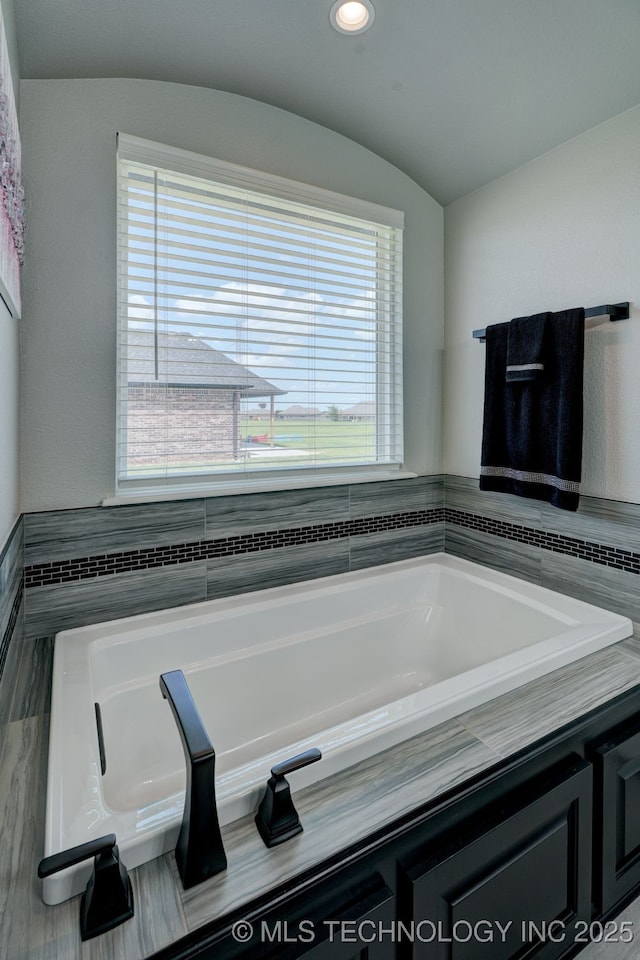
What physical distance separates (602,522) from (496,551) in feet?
1.75

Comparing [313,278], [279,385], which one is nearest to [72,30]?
[313,278]

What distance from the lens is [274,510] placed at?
6.70 feet

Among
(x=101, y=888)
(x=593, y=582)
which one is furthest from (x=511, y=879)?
(x=593, y=582)

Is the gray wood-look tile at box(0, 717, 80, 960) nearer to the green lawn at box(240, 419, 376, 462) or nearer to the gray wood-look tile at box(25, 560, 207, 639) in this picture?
the gray wood-look tile at box(25, 560, 207, 639)

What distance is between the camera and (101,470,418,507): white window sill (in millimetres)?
1774

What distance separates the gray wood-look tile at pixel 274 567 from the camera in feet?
6.37

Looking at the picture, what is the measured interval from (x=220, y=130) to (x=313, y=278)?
0.64 m

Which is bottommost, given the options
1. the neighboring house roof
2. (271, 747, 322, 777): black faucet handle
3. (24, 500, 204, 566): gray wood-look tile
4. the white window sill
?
(271, 747, 322, 777): black faucet handle

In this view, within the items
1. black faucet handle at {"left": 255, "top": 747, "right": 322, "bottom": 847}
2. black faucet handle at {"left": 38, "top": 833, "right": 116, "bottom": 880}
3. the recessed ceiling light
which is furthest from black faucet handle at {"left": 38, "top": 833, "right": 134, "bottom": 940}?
the recessed ceiling light

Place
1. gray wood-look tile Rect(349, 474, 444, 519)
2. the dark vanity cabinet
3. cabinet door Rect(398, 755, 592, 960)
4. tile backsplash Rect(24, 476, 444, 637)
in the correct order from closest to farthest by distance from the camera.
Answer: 1. the dark vanity cabinet
2. cabinet door Rect(398, 755, 592, 960)
3. tile backsplash Rect(24, 476, 444, 637)
4. gray wood-look tile Rect(349, 474, 444, 519)

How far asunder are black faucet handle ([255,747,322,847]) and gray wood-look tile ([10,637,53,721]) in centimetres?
72

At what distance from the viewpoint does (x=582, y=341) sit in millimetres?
1794

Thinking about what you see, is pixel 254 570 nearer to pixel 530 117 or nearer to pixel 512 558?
pixel 512 558

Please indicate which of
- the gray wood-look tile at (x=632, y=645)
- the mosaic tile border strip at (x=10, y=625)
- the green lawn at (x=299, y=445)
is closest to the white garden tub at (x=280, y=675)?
the gray wood-look tile at (x=632, y=645)
